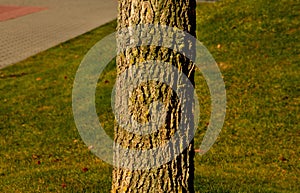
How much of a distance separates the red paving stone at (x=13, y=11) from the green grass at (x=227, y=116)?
19.3ft

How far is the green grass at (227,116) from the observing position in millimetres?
6070

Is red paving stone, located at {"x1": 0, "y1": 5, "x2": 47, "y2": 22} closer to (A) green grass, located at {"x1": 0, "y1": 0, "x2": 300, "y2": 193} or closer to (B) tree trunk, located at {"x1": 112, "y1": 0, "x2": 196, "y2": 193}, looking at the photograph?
(A) green grass, located at {"x1": 0, "y1": 0, "x2": 300, "y2": 193}

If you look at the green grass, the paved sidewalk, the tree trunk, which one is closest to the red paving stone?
the paved sidewalk

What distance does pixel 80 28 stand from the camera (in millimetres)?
16578

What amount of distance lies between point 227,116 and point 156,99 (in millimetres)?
4905

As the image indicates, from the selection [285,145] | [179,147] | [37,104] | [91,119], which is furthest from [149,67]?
[37,104]

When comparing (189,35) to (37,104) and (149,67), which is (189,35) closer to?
(149,67)

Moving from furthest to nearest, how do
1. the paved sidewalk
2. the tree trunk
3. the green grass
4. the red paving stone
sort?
1. the red paving stone
2. the paved sidewalk
3. the green grass
4. the tree trunk

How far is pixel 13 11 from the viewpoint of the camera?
20.0m

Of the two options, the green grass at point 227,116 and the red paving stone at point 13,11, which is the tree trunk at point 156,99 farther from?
the red paving stone at point 13,11

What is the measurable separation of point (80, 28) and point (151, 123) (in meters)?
13.4

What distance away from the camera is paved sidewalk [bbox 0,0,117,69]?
13.9 metres

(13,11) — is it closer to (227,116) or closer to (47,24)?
(47,24)

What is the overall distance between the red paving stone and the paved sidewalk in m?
0.36
